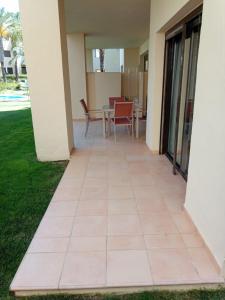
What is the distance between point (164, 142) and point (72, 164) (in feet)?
5.33

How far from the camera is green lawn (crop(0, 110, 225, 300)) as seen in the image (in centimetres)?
148

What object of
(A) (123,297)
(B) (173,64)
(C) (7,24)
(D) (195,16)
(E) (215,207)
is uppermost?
(C) (7,24)

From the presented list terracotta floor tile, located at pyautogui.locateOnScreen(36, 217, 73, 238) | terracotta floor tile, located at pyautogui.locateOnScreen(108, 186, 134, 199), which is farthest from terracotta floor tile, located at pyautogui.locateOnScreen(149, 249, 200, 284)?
terracotta floor tile, located at pyautogui.locateOnScreen(108, 186, 134, 199)

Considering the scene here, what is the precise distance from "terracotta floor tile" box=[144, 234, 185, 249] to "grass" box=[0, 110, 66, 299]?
40.8 inches

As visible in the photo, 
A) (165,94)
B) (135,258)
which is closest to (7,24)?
(165,94)

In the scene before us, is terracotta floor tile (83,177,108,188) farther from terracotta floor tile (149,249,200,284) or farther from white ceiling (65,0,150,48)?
white ceiling (65,0,150,48)

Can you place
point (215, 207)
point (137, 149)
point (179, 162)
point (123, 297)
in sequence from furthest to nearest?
point (137, 149) < point (179, 162) < point (215, 207) < point (123, 297)

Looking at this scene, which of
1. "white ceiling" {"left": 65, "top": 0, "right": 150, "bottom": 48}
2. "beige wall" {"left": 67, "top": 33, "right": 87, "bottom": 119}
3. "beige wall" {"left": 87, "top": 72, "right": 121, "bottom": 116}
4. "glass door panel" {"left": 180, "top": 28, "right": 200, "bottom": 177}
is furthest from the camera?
"beige wall" {"left": 87, "top": 72, "right": 121, "bottom": 116}

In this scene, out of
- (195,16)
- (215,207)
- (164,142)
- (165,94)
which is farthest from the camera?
(164,142)

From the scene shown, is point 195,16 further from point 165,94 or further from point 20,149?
point 20,149

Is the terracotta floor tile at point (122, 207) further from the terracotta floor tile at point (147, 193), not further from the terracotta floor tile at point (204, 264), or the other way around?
the terracotta floor tile at point (204, 264)

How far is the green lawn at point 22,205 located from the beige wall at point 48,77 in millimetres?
400

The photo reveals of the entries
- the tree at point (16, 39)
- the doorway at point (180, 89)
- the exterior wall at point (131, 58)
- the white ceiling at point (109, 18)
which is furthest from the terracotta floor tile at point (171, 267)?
the tree at point (16, 39)

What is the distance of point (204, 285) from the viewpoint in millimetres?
1525
